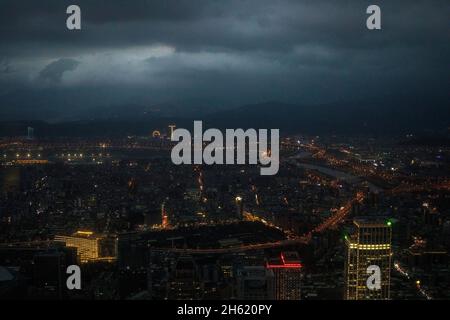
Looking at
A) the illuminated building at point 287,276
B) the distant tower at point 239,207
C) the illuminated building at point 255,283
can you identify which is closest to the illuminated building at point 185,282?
the illuminated building at point 255,283

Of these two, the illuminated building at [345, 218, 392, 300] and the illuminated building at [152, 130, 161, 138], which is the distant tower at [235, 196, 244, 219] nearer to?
the illuminated building at [152, 130, 161, 138]

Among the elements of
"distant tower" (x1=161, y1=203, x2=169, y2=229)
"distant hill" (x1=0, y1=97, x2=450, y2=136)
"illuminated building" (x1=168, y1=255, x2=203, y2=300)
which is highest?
"distant hill" (x1=0, y1=97, x2=450, y2=136)

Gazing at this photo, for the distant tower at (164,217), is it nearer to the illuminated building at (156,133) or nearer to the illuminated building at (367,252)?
the illuminated building at (156,133)

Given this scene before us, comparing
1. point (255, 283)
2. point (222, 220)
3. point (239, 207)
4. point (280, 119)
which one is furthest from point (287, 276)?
point (280, 119)

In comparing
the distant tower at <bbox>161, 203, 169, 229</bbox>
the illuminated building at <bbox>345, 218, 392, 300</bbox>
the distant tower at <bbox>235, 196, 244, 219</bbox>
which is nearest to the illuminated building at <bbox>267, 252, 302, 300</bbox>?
the illuminated building at <bbox>345, 218, 392, 300</bbox>

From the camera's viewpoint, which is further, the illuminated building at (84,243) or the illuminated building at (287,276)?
the illuminated building at (84,243)

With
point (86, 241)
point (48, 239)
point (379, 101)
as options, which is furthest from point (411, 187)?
point (48, 239)
